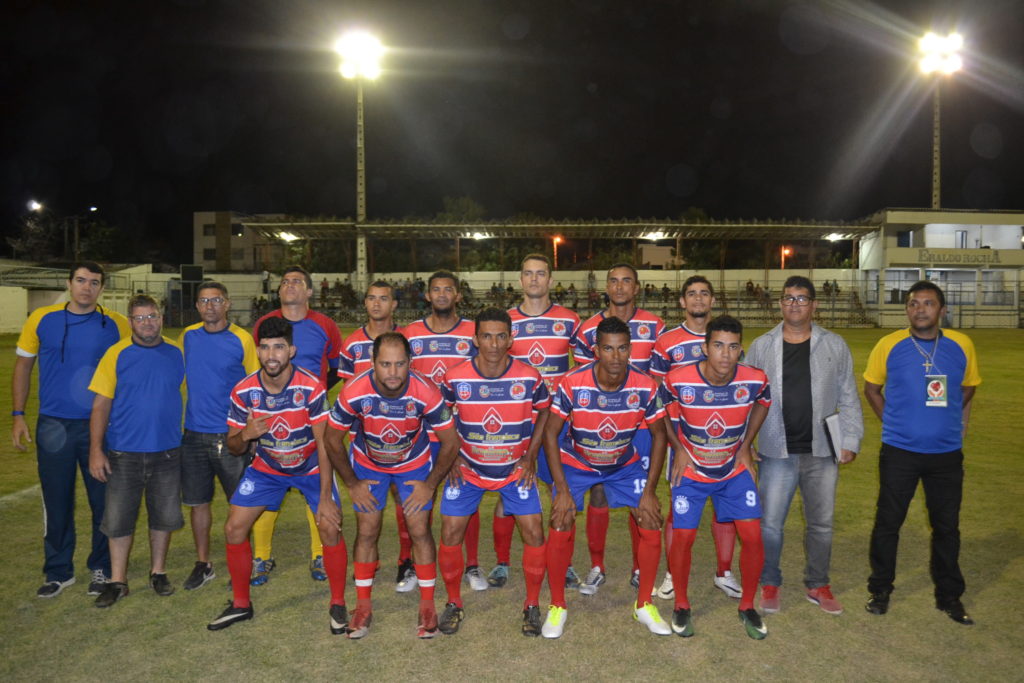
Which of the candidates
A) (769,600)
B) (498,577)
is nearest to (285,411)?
(498,577)

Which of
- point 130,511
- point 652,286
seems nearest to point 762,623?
point 130,511

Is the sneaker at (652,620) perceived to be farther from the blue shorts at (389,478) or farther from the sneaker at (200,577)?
the sneaker at (200,577)

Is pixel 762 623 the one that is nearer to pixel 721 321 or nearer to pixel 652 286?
pixel 721 321

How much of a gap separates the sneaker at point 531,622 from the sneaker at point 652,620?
65 cm

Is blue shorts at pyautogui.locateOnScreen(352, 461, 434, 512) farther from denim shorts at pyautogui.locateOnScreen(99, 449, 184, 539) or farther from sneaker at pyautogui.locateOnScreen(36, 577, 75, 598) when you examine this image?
sneaker at pyautogui.locateOnScreen(36, 577, 75, 598)

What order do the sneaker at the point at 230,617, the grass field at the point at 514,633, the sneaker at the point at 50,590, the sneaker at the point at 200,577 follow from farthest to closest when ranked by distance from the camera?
1. the sneaker at the point at 200,577
2. the sneaker at the point at 50,590
3. the sneaker at the point at 230,617
4. the grass field at the point at 514,633

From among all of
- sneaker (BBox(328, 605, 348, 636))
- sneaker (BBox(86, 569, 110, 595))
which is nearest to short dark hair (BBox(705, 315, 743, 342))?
sneaker (BBox(328, 605, 348, 636))

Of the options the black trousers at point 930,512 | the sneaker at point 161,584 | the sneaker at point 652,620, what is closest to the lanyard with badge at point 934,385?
the black trousers at point 930,512

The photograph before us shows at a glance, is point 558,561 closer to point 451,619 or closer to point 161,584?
point 451,619

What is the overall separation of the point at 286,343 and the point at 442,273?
4.95 ft

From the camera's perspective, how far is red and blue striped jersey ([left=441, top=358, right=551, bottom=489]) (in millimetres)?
4715

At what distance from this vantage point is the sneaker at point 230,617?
4512mm

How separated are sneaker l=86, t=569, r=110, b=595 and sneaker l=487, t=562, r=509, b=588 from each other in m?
2.73

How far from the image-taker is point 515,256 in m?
47.2
